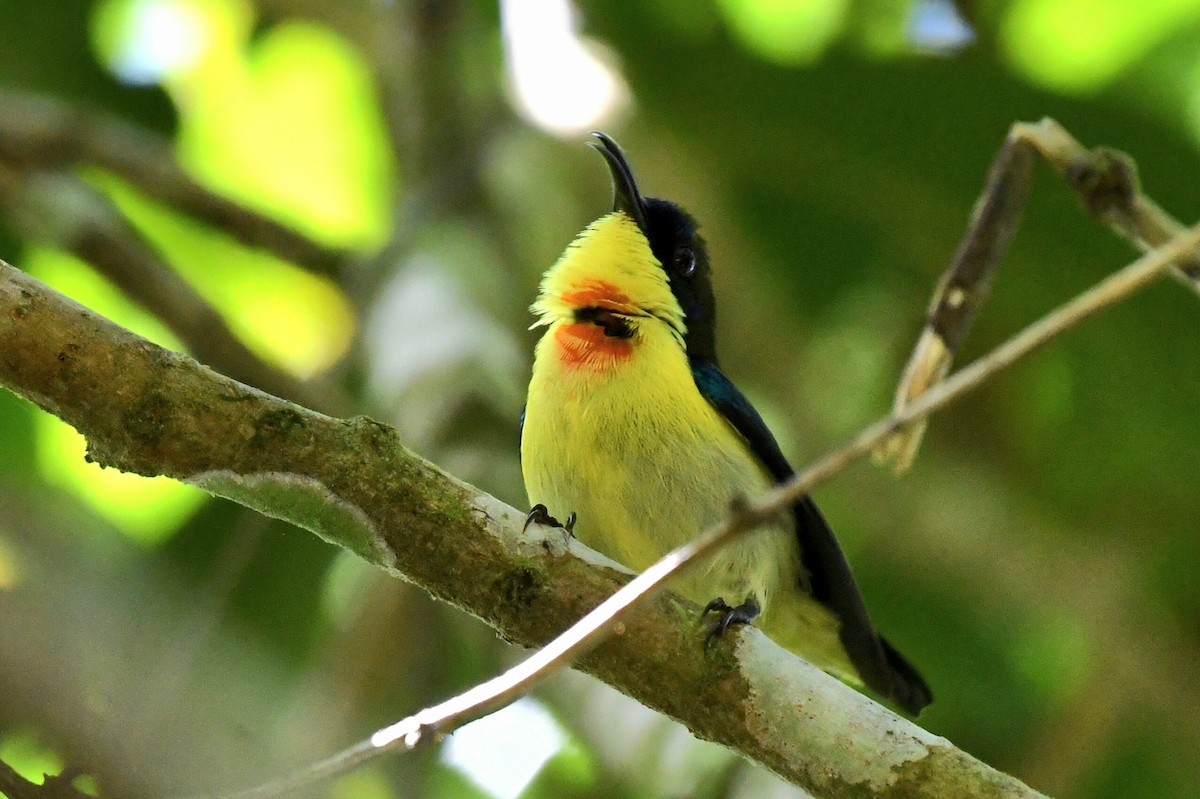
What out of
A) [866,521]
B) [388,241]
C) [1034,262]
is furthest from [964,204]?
[388,241]

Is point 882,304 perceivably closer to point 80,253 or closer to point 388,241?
point 388,241

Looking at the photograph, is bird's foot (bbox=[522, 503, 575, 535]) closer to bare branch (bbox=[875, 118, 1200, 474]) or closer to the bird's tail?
bare branch (bbox=[875, 118, 1200, 474])

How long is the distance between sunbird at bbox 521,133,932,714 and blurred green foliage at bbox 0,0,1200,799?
A: 410 millimetres

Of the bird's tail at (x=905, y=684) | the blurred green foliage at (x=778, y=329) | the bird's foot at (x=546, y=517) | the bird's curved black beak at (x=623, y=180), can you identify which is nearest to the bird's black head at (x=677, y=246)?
the bird's curved black beak at (x=623, y=180)

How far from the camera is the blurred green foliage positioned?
438 centimetres

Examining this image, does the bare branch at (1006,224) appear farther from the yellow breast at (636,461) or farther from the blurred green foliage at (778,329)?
the blurred green foliage at (778,329)

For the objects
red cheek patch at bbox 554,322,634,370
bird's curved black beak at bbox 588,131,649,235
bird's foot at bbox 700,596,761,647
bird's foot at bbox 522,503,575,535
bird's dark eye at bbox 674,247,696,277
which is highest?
bird's curved black beak at bbox 588,131,649,235

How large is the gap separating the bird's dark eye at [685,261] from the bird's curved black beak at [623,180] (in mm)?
127

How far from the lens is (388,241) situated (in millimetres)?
5469

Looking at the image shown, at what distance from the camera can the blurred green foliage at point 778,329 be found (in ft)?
14.4

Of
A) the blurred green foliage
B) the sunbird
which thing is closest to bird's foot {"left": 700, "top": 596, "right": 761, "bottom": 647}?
the sunbird

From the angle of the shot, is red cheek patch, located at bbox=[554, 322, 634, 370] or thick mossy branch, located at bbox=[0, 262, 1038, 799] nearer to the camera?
thick mossy branch, located at bbox=[0, 262, 1038, 799]

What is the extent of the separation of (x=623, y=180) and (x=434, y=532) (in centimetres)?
212

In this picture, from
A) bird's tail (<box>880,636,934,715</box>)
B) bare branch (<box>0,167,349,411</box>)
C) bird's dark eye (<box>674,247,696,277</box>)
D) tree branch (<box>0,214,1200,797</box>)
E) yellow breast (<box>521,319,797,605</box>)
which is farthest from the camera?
bare branch (<box>0,167,349,411</box>)
